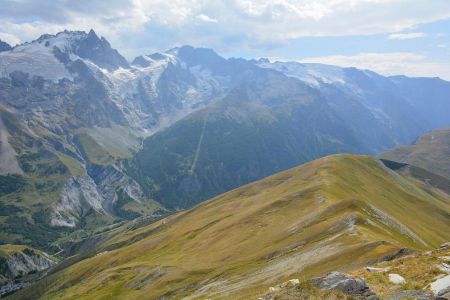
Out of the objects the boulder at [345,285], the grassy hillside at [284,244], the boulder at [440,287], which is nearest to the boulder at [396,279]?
the boulder at [440,287]

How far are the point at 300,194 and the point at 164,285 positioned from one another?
60464 mm

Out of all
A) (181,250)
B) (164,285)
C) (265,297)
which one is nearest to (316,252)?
(164,285)

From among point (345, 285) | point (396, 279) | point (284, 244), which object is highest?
point (345, 285)

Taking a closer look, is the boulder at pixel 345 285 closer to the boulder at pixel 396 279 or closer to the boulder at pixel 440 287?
the boulder at pixel 440 287

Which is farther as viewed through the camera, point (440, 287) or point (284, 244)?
point (284, 244)

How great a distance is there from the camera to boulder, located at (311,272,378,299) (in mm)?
33312

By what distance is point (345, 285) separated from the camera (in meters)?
33.9

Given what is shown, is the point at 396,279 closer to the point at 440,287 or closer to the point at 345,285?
the point at 345,285

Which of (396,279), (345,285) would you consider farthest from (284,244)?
(345,285)

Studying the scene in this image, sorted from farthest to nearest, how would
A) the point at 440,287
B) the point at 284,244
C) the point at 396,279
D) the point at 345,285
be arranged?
the point at 284,244 < the point at 396,279 < the point at 345,285 < the point at 440,287

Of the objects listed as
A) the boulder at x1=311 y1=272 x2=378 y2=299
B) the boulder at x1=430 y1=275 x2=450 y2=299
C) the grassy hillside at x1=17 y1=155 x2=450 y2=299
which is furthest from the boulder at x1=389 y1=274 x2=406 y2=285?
the grassy hillside at x1=17 y1=155 x2=450 y2=299

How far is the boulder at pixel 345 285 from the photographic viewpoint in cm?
3331

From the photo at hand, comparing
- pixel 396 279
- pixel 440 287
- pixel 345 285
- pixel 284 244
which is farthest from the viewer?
pixel 284 244

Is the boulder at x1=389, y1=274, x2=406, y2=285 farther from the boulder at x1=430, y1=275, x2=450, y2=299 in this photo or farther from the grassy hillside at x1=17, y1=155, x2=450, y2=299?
the grassy hillside at x1=17, y1=155, x2=450, y2=299
